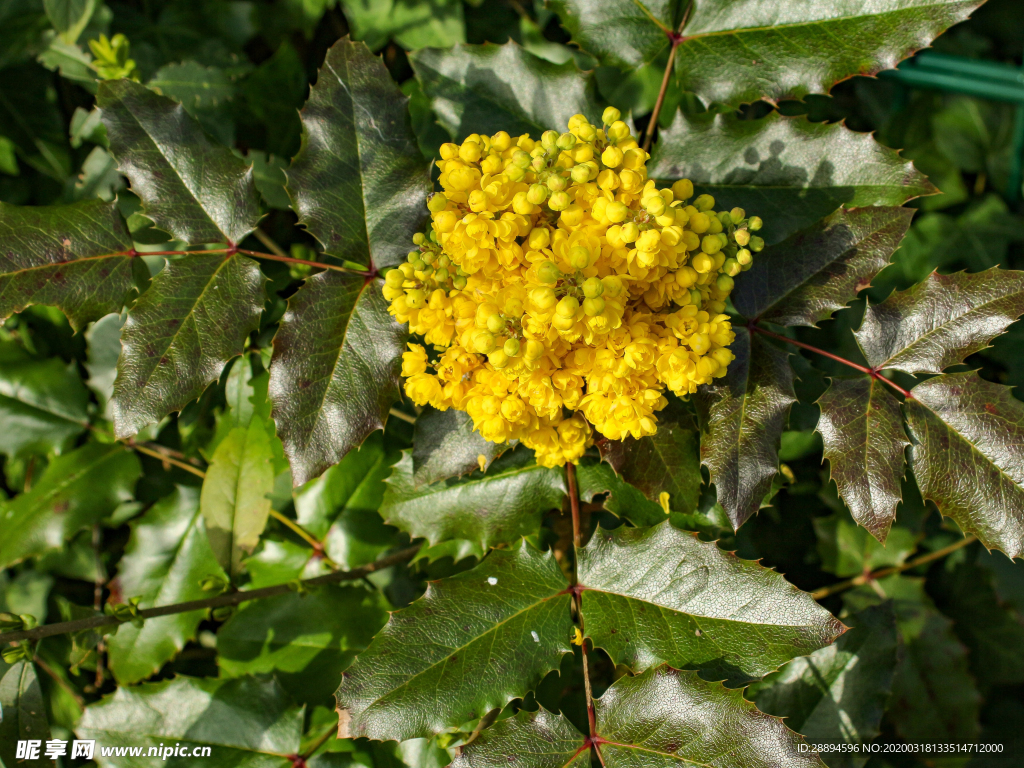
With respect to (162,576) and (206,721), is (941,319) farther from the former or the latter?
(162,576)

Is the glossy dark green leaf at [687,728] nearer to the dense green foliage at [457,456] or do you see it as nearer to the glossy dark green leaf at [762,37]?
the dense green foliage at [457,456]

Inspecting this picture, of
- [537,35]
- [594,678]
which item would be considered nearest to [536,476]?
[594,678]

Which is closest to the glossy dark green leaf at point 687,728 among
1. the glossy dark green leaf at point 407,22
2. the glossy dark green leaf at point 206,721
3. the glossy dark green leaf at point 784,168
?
the glossy dark green leaf at point 206,721

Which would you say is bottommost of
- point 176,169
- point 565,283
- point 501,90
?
point 565,283

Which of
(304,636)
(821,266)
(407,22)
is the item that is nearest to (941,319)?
(821,266)

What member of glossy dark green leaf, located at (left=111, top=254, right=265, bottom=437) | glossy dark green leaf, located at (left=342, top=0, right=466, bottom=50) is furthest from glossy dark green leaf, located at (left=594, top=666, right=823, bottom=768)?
glossy dark green leaf, located at (left=342, top=0, right=466, bottom=50)

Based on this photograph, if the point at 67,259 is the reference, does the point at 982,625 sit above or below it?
below

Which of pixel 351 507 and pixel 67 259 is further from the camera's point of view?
pixel 351 507

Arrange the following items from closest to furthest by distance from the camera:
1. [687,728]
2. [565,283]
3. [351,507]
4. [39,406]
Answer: [565,283] < [687,728] < [351,507] < [39,406]

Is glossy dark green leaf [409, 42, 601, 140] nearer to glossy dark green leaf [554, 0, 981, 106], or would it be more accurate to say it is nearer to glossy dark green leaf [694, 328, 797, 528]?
glossy dark green leaf [554, 0, 981, 106]
